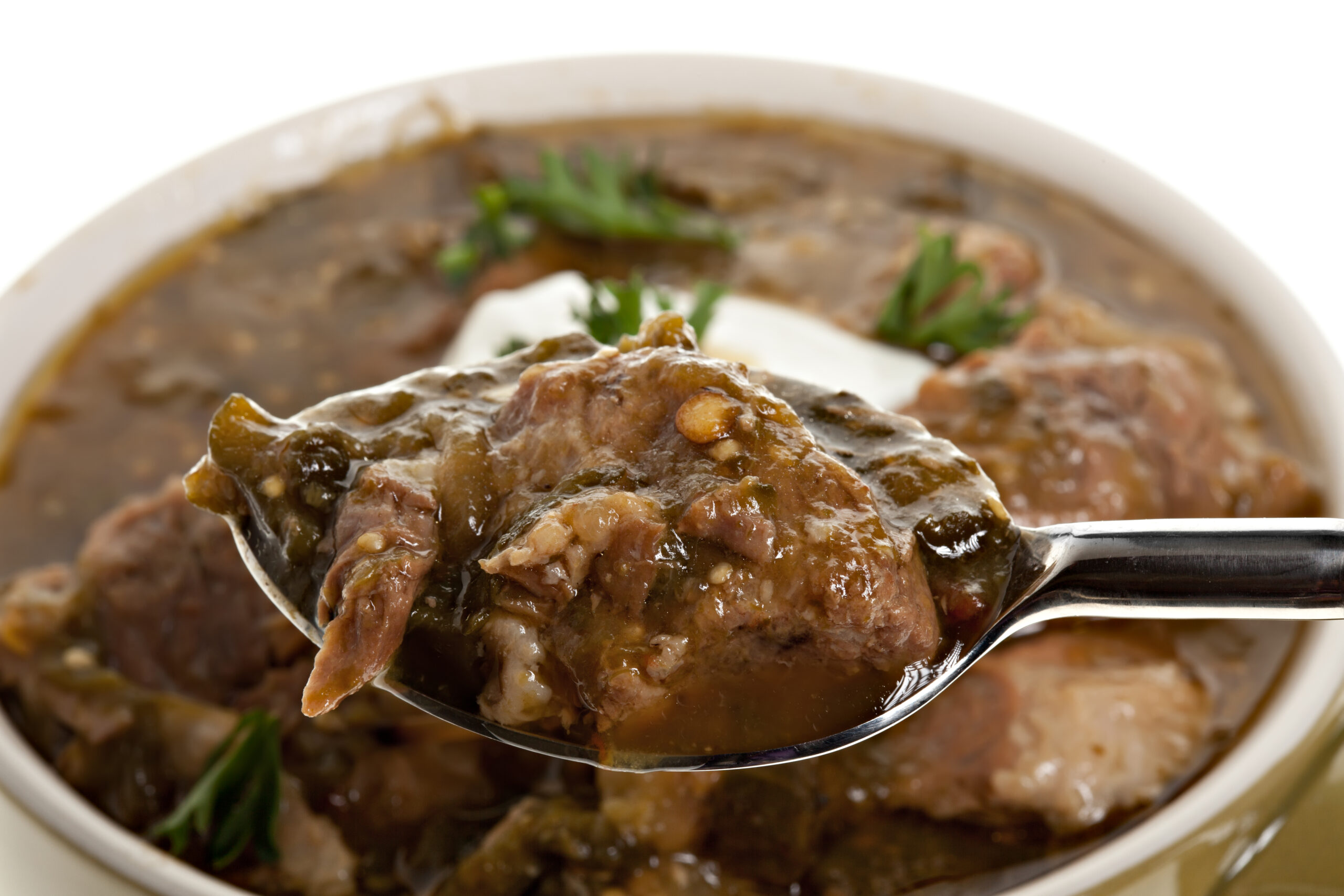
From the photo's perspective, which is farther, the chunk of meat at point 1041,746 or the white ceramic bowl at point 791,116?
the chunk of meat at point 1041,746

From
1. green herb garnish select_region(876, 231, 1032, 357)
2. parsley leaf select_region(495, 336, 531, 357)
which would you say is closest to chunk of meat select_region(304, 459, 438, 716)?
parsley leaf select_region(495, 336, 531, 357)

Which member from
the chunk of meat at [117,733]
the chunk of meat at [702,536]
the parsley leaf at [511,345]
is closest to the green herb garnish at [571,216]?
the parsley leaf at [511,345]

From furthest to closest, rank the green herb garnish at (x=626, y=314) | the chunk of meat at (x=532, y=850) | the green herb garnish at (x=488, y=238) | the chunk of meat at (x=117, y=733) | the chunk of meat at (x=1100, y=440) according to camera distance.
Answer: the green herb garnish at (x=488, y=238)
the green herb garnish at (x=626, y=314)
the chunk of meat at (x=1100, y=440)
the chunk of meat at (x=117, y=733)
the chunk of meat at (x=532, y=850)

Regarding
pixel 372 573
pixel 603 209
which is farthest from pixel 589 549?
pixel 603 209

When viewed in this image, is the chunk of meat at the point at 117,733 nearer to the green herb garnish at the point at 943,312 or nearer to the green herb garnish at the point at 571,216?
the green herb garnish at the point at 571,216

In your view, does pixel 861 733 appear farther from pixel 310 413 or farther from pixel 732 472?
pixel 310 413

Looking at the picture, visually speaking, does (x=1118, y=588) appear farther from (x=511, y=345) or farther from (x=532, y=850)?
(x=511, y=345)

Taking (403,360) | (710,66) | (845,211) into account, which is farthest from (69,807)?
(710,66)
